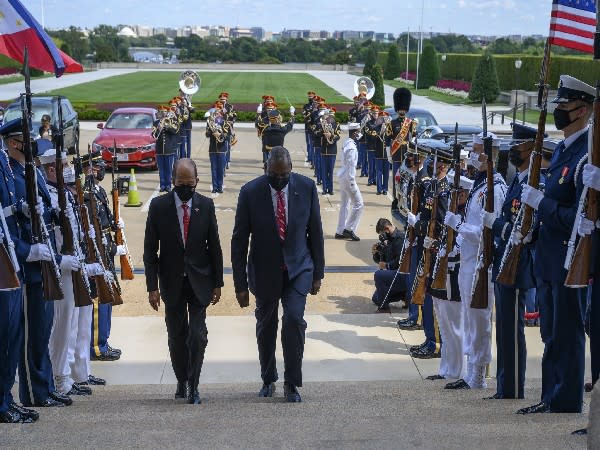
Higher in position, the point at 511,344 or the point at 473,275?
the point at 473,275

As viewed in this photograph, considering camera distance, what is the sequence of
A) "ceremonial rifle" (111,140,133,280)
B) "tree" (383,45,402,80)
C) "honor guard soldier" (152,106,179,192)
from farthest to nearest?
"tree" (383,45,402,80) → "honor guard soldier" (152,106,179,192) → "ceremonial rifle" (111,140,133,280)

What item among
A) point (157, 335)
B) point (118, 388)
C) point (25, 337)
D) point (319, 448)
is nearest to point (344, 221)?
point (157, 335)

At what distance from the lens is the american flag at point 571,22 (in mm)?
7008

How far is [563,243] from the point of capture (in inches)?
245

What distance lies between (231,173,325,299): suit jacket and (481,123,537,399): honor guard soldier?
4.18ft

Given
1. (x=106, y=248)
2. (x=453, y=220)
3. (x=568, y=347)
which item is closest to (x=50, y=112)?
(x=106, y=248)

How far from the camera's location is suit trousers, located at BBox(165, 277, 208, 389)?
7086 mm

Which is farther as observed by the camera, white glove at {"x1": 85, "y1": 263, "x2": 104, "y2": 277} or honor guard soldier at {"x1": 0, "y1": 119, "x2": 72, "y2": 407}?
white glove at {"x1": 85, "y1": 263, "x2": 104, "y2": 277}

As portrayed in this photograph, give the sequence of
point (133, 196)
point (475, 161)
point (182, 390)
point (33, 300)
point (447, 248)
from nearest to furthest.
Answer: point (33, 300)
point (182, 390)
point (475, 161)
point (447, 248)
point (133, 196)

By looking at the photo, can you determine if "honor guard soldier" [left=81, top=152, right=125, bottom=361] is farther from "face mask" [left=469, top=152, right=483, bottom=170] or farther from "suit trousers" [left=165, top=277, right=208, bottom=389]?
"face mask" [left=469, top=152, right=483, bottom=170]

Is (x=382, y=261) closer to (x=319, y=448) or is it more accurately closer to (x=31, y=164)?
(x=31, y=164)

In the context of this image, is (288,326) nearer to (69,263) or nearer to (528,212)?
(69,263)

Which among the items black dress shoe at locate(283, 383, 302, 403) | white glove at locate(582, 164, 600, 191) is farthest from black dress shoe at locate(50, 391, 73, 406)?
white glove at locate(582, 164, 600, 191)

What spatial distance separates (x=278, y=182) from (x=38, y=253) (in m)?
1.68
